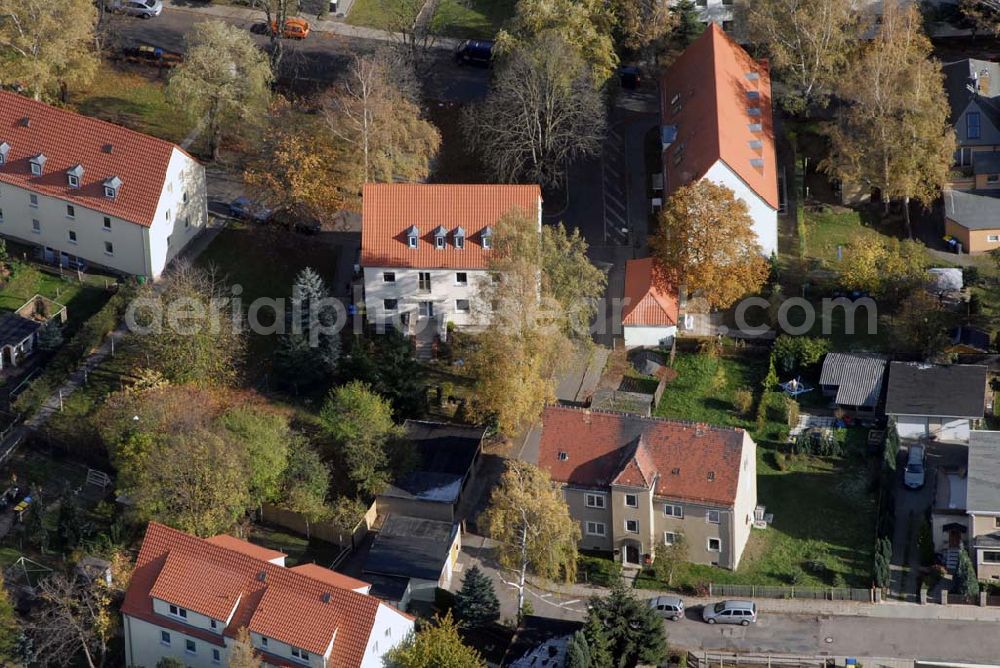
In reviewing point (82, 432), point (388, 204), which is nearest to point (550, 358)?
point (388, 204)

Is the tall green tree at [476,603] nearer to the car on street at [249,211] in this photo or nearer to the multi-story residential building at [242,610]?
the multi-story residential building at [242,610]

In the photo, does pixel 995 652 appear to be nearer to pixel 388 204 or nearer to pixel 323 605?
pixel 323 605

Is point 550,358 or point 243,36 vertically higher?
point 243,36

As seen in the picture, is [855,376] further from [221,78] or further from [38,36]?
[38,36]

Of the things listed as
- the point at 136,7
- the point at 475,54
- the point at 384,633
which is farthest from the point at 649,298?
the point at 136,7

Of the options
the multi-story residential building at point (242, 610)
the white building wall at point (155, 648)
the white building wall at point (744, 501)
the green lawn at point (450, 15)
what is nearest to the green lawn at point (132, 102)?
the green lawn at point (450, 15)

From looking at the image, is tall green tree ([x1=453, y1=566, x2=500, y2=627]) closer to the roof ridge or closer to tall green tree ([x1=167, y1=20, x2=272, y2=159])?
the roof ridge
